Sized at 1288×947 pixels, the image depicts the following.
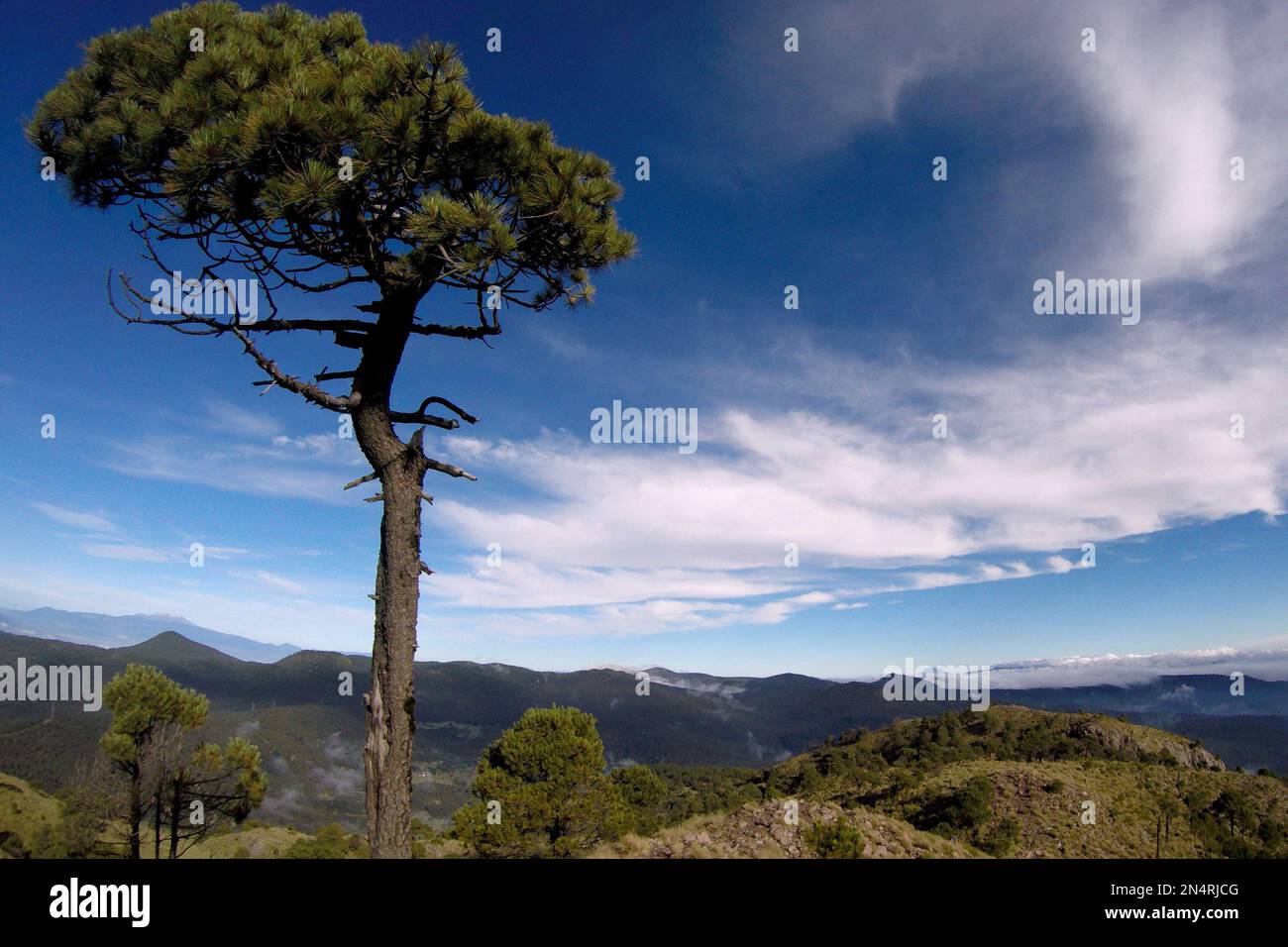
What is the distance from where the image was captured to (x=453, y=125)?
657cm

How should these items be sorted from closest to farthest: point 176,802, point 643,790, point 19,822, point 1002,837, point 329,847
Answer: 1. point 176,802
2. point 19,822
3. point 1002,837
4. point 329,847
5. point 643,790

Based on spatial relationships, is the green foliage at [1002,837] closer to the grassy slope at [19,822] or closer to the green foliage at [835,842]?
the green foliage at [835,842]

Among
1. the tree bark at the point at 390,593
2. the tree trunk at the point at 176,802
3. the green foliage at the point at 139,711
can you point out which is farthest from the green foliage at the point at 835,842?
the green foliage at the point at 139,711

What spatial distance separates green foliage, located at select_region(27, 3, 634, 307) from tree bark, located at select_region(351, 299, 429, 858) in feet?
3.35

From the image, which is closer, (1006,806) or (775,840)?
(775,840)

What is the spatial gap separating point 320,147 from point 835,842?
72.8 feet

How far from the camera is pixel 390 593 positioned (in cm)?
665

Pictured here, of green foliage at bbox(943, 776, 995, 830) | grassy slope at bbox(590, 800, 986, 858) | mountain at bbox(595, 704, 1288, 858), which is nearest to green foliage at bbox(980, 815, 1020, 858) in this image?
mountain at bbox(595, 704, 1288, 858)

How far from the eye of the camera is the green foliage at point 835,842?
61.2 ft

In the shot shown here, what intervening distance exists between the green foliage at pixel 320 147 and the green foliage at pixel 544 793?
90.2 feet

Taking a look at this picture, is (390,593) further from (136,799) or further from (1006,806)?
(1006,806)

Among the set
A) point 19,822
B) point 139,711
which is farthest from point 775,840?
point 19,822

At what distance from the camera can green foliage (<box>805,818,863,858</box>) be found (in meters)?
18.6
